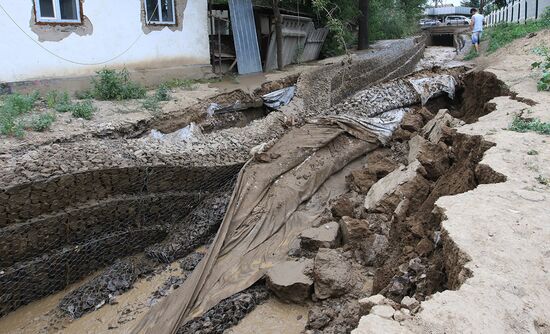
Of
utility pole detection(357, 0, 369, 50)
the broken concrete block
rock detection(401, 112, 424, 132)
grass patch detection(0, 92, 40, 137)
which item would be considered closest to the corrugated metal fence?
rock detection(401, 112, 424, 132)

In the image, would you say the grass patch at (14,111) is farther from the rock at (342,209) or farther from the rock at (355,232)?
the rock at (355,232)

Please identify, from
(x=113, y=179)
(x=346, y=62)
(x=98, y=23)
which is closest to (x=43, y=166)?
(x=113, y=179)

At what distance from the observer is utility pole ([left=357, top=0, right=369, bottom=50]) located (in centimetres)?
1852

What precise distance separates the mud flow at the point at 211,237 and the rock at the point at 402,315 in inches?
20.1

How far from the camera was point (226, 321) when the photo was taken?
4.76m

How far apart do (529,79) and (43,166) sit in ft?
24.8

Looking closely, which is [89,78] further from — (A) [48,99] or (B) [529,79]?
(B) [529,79]

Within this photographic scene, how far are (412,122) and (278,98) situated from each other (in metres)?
3.01

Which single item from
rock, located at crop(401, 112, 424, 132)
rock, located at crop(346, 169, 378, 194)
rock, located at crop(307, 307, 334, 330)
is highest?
rock, located at crop(401, 112, 424, 132)

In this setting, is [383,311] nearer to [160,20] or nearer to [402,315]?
[402,315]

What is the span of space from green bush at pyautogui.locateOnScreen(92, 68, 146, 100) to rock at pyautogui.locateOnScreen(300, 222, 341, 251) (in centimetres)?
511

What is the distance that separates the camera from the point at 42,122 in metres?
6.88

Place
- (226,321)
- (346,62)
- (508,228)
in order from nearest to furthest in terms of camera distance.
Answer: (508,228) → (226,321) → (346,62)

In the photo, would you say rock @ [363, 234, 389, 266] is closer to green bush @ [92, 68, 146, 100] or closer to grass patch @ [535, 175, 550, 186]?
grass patch @ [535, 175, 550, 186]
